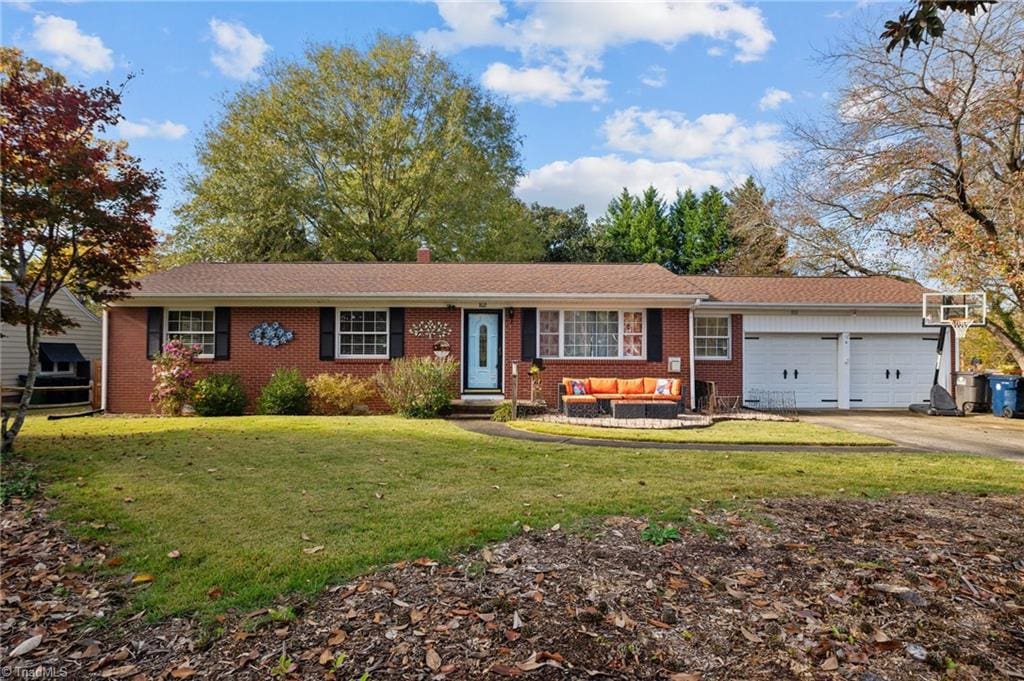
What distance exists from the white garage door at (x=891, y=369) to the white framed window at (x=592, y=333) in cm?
642

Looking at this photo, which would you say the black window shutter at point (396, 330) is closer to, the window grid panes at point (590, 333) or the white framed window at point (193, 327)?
the window grid panes at point (590, 333)

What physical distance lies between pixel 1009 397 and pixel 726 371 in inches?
263

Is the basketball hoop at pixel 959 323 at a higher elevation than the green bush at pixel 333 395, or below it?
higher

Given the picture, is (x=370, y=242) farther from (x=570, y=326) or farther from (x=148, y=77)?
(x=148, y=77)

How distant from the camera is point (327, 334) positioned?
541 inches

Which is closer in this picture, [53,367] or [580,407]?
[580,407]

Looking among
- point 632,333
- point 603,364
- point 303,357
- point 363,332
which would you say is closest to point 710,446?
point 603,364

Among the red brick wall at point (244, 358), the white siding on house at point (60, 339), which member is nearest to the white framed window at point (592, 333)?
the red brick wall at point (244, 358)

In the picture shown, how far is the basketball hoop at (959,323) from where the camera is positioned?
1392cm

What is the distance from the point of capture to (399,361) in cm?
→ 1282

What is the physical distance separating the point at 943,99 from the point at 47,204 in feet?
60.2

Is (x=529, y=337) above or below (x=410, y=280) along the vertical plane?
below

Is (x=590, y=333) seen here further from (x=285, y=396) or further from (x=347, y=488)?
(x=347, y=488)

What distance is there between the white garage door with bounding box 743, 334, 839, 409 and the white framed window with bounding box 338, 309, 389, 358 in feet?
32.3
